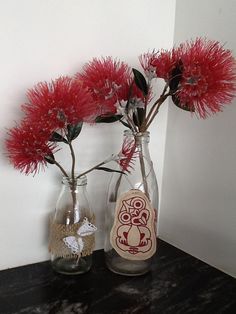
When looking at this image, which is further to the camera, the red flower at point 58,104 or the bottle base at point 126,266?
the bottle base at point 126,266

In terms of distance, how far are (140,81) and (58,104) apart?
0.17 m

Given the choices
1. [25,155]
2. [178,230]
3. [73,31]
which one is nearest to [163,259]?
[178,230]

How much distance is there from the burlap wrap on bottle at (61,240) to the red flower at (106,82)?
0.25 meters

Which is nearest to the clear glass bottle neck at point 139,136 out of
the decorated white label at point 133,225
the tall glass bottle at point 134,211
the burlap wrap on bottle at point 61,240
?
the tall glass bottle at point 134,211

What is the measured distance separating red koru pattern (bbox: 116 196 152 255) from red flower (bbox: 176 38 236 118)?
23 centimetres

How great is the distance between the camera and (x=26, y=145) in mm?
635

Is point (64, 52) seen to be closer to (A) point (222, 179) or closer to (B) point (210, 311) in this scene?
(A) point (222, 179)

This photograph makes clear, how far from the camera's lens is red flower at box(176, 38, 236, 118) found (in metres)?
0.64

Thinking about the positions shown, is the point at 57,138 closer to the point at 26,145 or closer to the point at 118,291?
the point at 26,145

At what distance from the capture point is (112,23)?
31.0 inches

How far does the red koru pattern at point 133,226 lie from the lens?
728mm

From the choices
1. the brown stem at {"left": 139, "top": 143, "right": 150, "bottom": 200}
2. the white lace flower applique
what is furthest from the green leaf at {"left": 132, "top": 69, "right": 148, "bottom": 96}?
the white lace flower applique

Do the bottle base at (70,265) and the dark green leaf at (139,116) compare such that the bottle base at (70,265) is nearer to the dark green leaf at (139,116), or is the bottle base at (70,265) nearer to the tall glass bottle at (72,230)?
the tall glass bottle at (72,230)

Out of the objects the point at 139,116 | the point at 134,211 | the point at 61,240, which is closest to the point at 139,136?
the point at 139,116
